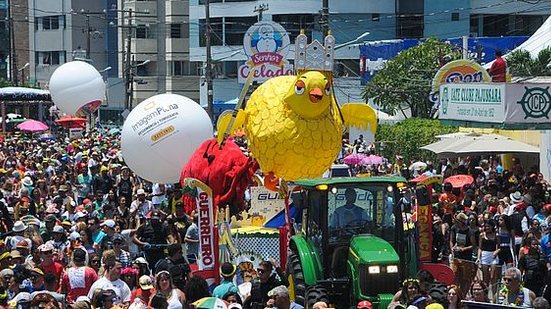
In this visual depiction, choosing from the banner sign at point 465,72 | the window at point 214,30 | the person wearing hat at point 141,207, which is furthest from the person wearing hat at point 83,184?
the window at point 214,30

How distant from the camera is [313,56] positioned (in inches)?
749

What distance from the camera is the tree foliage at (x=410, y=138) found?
1426 inches

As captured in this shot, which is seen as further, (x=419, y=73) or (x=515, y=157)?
(x=419, y=73)

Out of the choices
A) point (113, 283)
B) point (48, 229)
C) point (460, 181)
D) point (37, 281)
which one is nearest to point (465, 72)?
point (460, 181)

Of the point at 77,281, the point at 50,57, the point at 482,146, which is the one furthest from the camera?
the point at 50,57

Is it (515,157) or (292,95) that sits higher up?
(292,95)

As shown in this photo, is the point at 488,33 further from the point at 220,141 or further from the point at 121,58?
the point at 220,141

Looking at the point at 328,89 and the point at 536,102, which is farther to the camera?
the point at 536,102

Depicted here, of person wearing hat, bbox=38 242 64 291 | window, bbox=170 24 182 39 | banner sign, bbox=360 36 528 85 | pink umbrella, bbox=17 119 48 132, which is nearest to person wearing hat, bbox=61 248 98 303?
person wearing hat, bbox=38 242 64 291

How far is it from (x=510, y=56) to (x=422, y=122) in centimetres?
975

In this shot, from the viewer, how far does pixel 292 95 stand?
18.5 m

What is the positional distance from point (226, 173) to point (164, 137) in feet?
7.41

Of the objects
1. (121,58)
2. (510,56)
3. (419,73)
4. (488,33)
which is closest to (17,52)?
(121,58)

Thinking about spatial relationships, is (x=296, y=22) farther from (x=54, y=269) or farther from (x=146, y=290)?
(x=146, y=290)
